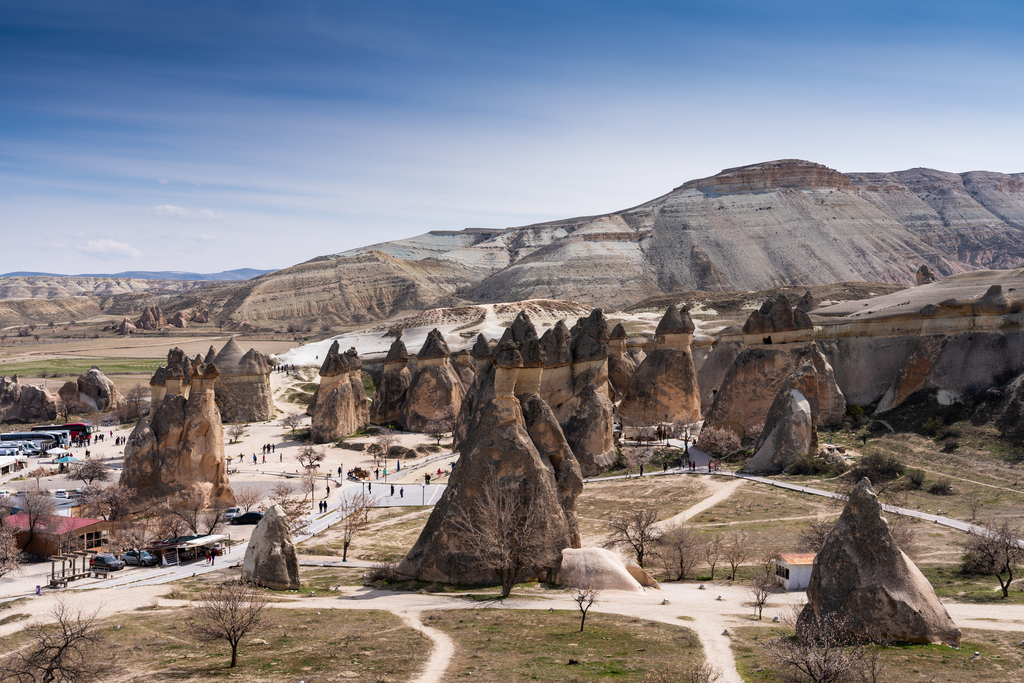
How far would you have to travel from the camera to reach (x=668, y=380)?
4962cm

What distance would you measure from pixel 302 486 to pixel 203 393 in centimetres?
722

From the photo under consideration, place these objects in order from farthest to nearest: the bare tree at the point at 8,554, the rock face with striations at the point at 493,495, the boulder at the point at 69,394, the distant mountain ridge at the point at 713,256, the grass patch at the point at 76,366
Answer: the distant mountain ridge at the point at 713,256 → the grass patch at the point at 76,366 → the boulder at the point at 69,394 → the bare tree at the point at 8,554 → the rock face with striations at the point at 493,495

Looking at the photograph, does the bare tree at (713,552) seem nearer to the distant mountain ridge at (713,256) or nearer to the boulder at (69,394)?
the boulder at (69,394)

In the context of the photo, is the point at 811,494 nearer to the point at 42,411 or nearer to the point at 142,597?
the point at 142,597

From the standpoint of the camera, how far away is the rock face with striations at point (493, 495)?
22.0 m

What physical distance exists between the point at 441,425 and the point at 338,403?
724 centimetres

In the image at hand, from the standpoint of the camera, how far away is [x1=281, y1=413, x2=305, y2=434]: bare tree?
60.7 m

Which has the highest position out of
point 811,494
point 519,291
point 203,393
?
point 519,291

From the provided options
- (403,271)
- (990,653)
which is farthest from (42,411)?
(403,271)

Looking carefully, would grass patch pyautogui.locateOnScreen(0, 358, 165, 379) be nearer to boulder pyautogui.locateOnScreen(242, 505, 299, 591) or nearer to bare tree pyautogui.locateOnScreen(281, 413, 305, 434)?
bare tree pyautogui.locateOnScreen(281, 413, 305, 434)

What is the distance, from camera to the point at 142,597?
22.6 m

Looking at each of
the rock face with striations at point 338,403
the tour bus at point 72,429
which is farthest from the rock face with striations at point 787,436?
the tour bus at point 72,429

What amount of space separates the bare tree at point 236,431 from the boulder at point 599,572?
1508 inches

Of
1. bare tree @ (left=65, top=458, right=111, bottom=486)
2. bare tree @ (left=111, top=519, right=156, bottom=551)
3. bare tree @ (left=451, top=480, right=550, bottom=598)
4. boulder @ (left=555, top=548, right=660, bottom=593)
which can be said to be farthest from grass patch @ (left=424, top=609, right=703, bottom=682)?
bare tree @ (left=65, top=458, right=111, bottom=486)
